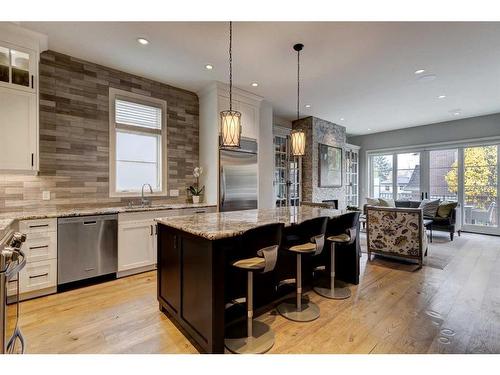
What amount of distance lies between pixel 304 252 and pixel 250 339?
82 centimetres

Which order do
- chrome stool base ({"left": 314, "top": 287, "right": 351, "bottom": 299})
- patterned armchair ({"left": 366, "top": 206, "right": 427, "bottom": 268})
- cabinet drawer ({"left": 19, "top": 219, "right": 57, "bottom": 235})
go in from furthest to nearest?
patterned armchair ({"left": 366, "top": 206, "right": 427, "bottom": 268}) < chrome stool base ({"left": 314, "top": 287, "right": 351, "bottom": 299}) < cabinet drawer ({"left": 19, "top": 219, "right": 57, "bottom": 235})

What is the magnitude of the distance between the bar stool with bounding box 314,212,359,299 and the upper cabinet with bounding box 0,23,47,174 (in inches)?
137

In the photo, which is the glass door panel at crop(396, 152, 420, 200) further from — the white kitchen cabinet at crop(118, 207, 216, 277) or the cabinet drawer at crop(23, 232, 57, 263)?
the cabinet drawer at crop(23, 232, 57, 263)

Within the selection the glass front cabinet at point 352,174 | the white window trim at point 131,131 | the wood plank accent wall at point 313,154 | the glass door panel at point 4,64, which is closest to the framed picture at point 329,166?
the wood plank accent wall at point 313,154

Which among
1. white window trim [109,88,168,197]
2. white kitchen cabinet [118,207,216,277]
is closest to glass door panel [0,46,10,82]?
white window trim [109,88,168,197]

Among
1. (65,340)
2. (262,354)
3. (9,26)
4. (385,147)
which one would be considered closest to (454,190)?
(385,147)

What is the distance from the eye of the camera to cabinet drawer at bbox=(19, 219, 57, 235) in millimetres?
2614

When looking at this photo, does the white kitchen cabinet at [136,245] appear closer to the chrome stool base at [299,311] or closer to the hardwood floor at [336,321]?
the hardwood floor at [336,321]

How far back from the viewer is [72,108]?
10.9 feet

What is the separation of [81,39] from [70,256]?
101 inches

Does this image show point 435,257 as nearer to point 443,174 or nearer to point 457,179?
point 457,179

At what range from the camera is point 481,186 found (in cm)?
626

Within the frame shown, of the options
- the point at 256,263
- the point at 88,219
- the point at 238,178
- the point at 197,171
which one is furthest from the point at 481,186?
the point at 88,219
